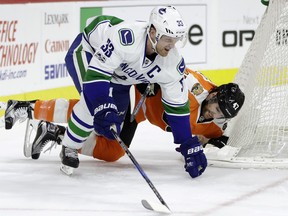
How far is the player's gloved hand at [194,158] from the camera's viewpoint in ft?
13.7

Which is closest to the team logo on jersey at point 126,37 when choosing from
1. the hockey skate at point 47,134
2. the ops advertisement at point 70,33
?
the hockey skate at point 47,134

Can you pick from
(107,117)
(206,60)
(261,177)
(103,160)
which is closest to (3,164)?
(103,160)

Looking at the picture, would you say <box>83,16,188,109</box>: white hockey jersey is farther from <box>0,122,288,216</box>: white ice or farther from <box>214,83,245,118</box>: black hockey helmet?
<box>0,122,288,216</box>: white ice

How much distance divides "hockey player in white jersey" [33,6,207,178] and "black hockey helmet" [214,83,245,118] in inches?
12.1

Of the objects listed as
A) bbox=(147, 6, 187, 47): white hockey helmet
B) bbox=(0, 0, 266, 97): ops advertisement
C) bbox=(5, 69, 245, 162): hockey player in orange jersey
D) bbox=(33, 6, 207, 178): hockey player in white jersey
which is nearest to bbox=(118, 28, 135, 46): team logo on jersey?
bbox=(33, 6, 207, 178): hockey player in white jersey

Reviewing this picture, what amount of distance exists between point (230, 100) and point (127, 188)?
80 cm

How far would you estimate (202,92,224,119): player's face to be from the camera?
4.52m

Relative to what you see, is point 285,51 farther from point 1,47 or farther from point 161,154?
point 1,47

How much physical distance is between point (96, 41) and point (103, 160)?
0.66 meters

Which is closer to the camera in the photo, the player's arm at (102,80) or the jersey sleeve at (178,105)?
the player's arm at (102,80)

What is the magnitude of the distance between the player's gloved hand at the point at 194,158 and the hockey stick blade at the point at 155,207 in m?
0.68

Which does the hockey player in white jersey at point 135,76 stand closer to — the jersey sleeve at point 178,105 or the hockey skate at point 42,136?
the jersey sleeve at point 178,105

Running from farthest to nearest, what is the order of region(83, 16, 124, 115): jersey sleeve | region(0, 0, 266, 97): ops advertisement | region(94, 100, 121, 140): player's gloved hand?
region(0, 0, 266, 97): ops advertisement
region(83, 16, 124, 115): jersey sleeve
region(94, 100, 121, 140): player's gloved hand

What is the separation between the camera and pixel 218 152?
15.1ft
